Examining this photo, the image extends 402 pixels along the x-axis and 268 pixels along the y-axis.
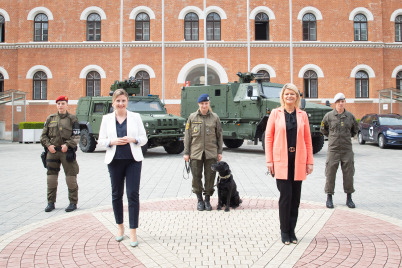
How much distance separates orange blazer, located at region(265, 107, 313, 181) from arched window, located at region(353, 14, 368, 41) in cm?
2558

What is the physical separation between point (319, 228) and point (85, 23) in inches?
991

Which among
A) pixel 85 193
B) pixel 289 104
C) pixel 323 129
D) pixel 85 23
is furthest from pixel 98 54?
pixel 289 104

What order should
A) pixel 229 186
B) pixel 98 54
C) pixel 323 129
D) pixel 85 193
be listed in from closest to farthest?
pixel 229 186, pixel 323 129, pixel 85 193, pixel 98 54

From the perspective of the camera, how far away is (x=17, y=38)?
2808 centimetres

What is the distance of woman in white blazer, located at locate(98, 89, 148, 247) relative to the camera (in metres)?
4.98

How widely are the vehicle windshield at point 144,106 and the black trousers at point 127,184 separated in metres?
11.2

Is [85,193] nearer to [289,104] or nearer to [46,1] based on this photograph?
[289,104]

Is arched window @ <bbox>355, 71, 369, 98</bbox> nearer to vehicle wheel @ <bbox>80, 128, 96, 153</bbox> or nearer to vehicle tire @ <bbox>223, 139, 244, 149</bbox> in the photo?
vehicle tire @ <bbox>223, 139, 244, 149</bbox>

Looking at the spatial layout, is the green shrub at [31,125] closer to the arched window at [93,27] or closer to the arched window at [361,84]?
the arched window at [93,27]

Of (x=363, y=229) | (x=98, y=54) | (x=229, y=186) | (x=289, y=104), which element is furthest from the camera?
(x=98, y=54)

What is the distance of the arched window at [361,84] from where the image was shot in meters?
28.0

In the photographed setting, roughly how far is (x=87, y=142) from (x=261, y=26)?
613 inches

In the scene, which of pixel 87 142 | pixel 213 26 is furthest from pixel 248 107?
pixel 213 26

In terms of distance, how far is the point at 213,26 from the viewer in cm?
2748
